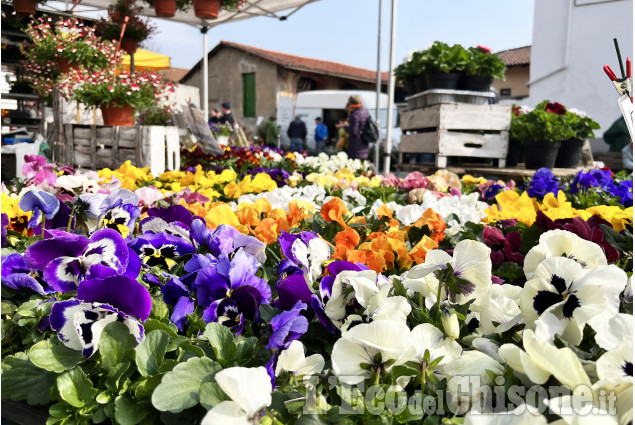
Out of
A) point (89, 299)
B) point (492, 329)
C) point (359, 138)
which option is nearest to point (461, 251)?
point (492, 329)

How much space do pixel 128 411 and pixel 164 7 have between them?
576 centimetres

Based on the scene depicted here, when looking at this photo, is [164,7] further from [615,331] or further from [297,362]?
[615,331]

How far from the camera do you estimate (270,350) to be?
0.65 metres

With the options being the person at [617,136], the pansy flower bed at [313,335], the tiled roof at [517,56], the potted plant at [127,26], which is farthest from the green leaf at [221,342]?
the tiled roof at [517,56]

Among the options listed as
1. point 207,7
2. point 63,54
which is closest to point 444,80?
point 207,7

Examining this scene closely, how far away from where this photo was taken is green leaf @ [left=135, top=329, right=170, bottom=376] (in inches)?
24.7

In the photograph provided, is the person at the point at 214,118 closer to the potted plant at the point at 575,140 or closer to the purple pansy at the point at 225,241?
the potted plant at the point at 575,140

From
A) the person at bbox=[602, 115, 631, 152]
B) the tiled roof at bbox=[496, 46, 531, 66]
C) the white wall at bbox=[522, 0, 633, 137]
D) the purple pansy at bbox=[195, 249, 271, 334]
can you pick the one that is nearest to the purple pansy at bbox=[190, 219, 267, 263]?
the purple pansy at bbox=[195, 249, 271, 334]

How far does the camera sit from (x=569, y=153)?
3.88 meters

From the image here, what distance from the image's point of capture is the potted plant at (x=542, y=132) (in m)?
3.63

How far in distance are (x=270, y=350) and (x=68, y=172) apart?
182 centimetres

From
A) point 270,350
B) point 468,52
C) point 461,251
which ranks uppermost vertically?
point 468,52

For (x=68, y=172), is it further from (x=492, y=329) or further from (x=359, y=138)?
(x=359, y=138)

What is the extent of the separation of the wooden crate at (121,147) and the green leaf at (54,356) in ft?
9.09
